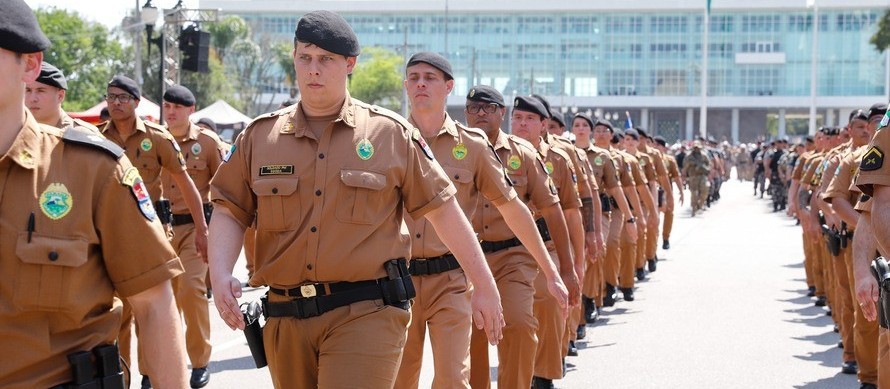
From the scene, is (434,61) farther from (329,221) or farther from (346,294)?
(346,294)

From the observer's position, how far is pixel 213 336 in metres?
11.2

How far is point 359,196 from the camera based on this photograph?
4.77 metres

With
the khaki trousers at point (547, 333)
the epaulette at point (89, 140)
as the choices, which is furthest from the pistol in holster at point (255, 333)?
the khaki trousers at point (547, 333)

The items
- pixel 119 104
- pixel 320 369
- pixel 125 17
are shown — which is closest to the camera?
pixel 320 369

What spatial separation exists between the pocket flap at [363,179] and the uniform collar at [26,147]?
5.26ft

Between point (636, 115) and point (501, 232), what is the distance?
107m

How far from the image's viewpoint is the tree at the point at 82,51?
77938 millimetres

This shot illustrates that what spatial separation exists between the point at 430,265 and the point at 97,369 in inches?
126

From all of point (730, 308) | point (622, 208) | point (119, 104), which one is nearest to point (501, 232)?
point (119, 104)

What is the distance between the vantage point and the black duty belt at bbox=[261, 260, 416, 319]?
4.74 metres

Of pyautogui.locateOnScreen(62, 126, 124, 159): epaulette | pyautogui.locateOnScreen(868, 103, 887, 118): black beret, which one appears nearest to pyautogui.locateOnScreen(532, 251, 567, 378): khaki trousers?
pyautogui.locateOnScreen(868, 103, 887, 118): black beret

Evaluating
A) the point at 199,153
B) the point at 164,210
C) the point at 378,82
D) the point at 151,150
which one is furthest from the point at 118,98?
the point at 378,82

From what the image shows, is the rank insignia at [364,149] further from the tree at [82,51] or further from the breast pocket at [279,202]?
the tree at [82,51]

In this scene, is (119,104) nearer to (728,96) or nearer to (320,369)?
(320,369)
